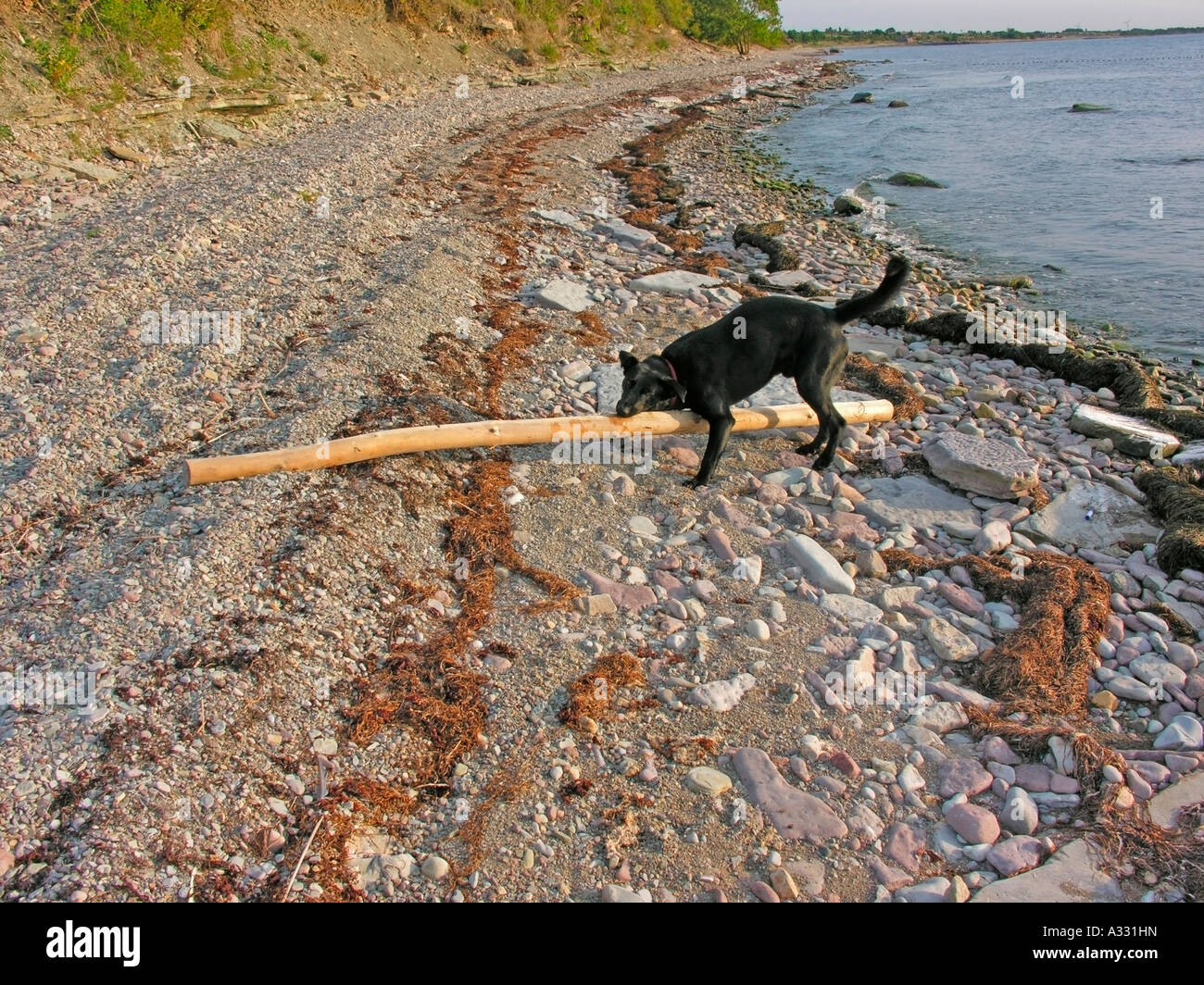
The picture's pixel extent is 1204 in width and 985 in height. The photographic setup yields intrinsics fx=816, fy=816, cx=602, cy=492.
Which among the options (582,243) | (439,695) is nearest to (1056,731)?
(439,695)

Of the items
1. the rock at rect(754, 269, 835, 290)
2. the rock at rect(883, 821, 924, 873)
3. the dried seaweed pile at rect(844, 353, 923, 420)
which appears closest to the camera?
the rock at rect(883, 821, 924, 873)

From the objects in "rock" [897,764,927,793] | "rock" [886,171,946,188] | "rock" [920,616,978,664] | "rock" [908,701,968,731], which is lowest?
"rock" [897,764,927,793]

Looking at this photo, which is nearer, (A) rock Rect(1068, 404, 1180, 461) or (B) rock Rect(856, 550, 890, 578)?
(B) rock Rect(856, 550, 890, 578)

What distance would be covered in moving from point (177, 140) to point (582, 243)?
856cm

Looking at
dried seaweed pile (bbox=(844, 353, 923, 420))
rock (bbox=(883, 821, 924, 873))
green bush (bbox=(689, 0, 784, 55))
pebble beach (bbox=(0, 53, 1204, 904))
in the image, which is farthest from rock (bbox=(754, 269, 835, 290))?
green bush (bbox=(689, 0, 784, 55))

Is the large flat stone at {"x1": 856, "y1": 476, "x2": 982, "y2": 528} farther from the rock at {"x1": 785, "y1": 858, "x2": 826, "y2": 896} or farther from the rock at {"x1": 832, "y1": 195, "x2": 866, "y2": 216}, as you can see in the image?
the rock at {"x1": 832, "y1": 195, "x2": 866, "y2": 216}

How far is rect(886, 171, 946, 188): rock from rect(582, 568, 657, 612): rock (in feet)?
68.2

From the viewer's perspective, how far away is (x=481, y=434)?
6.66 m

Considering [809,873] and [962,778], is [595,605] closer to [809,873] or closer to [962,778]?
[809,873]

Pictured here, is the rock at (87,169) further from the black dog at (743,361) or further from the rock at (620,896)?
the rock at (620,896)

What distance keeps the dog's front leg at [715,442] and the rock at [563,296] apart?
3.98 metres

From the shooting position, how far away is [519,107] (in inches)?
1003

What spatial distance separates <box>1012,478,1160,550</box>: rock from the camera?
6.71 m
